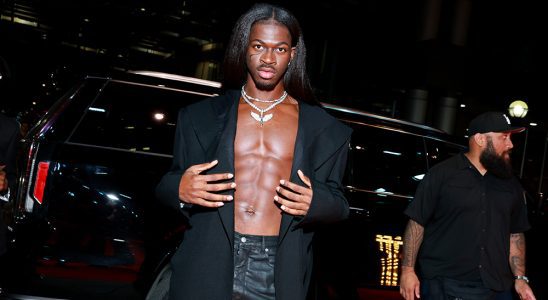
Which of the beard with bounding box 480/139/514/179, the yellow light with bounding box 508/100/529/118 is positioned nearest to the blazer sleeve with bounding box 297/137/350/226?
the beard with bounding box 480/139/514/179

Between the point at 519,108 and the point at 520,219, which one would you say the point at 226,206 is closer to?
the point at 520,219

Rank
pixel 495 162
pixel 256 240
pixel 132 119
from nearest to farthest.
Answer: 1. pixel 256 240
2. pixel 495 162
3. pixel 132 119

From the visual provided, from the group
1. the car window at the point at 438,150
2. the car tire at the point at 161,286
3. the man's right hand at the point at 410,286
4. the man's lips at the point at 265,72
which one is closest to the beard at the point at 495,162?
the man's right hand at the point at 410,286

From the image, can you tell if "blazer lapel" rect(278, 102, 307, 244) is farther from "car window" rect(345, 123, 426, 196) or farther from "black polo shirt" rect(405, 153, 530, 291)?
"car window" rect(345, 123, 426, 196)

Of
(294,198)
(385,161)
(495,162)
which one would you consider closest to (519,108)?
(385,161)

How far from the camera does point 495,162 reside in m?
3.66

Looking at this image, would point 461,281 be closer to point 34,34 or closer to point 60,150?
point 60,150

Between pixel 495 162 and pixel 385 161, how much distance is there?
106 cm

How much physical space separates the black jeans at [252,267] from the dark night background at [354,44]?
950 centimetres

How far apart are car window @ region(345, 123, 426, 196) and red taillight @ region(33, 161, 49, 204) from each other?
2242 millimetres

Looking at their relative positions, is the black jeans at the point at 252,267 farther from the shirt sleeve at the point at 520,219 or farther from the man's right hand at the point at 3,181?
the shirt sleeve at the point at 520,219

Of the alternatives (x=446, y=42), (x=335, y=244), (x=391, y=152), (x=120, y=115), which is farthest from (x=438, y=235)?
(x=446, y=42)

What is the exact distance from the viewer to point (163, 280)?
3443mm

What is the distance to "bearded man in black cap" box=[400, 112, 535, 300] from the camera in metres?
3.50
